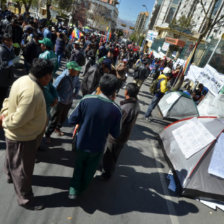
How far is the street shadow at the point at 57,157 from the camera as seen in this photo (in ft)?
12.3

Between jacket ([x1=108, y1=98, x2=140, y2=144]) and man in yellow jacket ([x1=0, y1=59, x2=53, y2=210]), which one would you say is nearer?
man in yellow jacket ([x1=0, y1=59, x2=53, y2=210])

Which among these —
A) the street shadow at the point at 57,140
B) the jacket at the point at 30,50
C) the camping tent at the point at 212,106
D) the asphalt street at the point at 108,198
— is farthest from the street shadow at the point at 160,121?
the jacket at the point at 30,50

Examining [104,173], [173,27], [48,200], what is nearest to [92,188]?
[104,173]

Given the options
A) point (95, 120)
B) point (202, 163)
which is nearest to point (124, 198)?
point (202, 163)

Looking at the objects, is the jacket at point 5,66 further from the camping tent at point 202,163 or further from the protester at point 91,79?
the camping tent at point 202,163

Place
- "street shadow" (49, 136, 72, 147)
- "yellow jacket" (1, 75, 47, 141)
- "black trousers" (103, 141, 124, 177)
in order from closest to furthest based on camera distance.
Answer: "yellow jacket" (1, 75, 47, 141) → "black trousers" (103, 141, 124, 177) → "street shadow" (49, 136, 72, 147)

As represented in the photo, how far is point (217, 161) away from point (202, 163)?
11.0 inches

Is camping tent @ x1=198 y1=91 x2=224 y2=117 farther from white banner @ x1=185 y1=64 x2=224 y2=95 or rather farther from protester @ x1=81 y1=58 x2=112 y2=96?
protester @ x1=81 y1=58 x2=112 y2=96

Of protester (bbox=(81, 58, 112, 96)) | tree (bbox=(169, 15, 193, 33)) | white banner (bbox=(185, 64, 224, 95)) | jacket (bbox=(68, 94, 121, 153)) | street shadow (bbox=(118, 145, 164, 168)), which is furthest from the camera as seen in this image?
tree (bbox=(169, 15, 193, 33))

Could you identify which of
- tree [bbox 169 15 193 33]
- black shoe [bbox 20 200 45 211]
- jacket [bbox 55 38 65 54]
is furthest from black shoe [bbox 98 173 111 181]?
tree [bbox 169 15 193 33]

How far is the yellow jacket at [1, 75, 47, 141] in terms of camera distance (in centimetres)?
199

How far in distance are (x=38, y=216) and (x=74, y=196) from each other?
55 centimetres

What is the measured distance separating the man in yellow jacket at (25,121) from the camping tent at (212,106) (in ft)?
20.7

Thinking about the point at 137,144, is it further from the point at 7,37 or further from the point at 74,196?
the point at 7,37
